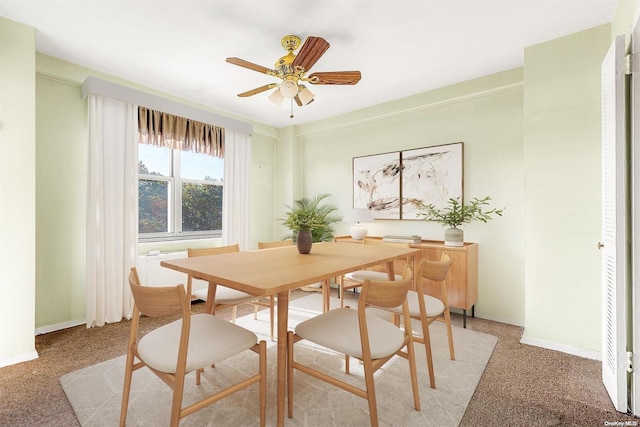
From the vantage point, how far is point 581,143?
2436 mm

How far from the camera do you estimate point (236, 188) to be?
14.4 feet

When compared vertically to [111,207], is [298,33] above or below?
above

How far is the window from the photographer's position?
147 inches

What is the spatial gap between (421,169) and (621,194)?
2.14m

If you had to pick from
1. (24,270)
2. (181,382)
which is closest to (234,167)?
(24,270)

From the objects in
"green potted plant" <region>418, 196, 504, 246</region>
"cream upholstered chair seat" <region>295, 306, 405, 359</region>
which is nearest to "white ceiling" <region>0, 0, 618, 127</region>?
"green potted plant" <region>418, 196, 504, 246</region>

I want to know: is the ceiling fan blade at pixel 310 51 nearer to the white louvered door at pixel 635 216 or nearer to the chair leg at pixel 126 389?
the white louvered door at pixel 635 216

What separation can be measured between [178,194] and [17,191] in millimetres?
1722

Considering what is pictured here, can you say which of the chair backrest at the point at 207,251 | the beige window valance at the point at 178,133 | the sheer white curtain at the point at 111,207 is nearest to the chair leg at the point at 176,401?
the chair backrest at the point at 207,251

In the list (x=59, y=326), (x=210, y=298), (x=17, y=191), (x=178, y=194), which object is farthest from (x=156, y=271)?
(x=210, y=298)

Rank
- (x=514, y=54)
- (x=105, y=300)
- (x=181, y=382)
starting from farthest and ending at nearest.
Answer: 1. (x=105, y=300)
2. (x=514, y=54)
3. (x=181, y=382)

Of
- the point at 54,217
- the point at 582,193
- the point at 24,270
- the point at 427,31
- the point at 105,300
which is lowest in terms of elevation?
the point at 105,300

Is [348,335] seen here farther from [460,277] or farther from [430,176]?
[430,176]

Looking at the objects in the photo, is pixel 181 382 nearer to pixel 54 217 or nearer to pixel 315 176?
pixel 54 217
